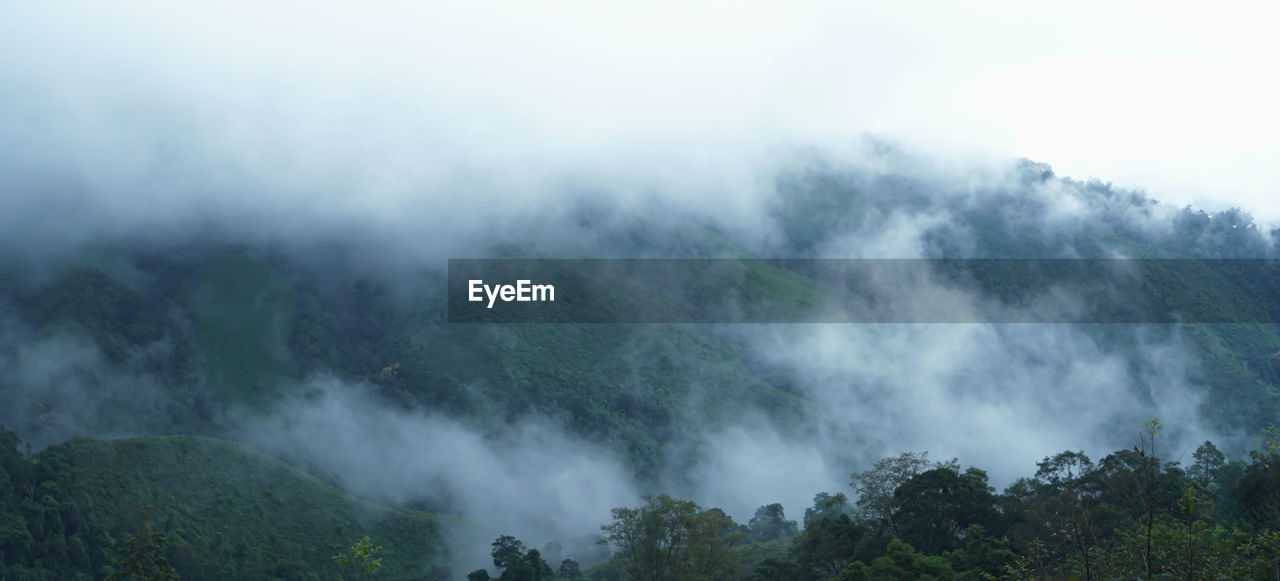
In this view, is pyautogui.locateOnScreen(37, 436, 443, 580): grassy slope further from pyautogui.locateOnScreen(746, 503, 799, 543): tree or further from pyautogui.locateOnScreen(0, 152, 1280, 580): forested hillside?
pyautogui.locateOnScreen(746, 503, 799, 543): tree

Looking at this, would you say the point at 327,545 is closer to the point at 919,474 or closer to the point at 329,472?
the point at 329,472

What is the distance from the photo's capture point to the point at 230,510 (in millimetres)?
120125

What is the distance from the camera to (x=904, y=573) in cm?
5141

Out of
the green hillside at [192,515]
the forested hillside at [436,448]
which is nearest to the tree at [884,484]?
the forested hillside at [436,448]

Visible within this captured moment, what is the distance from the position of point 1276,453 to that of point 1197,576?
390cm

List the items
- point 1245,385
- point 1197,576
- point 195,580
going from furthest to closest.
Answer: point 1245,385 < point 195,580 < point 1197,576

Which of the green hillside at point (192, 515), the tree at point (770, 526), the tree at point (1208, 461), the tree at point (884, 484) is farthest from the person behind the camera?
the tree at point (770, 526)

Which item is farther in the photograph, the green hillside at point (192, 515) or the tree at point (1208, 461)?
the tree at point (1208, 461)

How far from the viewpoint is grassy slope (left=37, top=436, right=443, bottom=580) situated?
4350 inches

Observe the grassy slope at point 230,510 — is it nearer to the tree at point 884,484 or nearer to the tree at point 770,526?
the tree at point 770,526

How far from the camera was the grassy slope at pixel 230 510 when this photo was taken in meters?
110

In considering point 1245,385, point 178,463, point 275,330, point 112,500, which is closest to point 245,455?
point 178,463

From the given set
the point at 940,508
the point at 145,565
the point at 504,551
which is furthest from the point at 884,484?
the point at 145,565

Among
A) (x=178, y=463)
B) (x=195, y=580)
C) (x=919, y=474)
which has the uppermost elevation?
(x=178, y=463)
